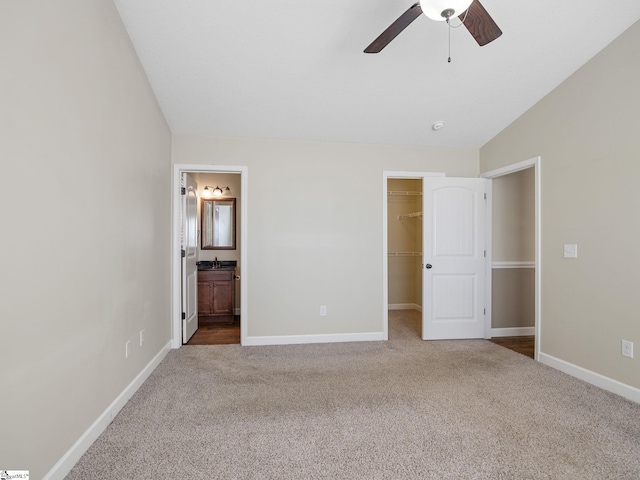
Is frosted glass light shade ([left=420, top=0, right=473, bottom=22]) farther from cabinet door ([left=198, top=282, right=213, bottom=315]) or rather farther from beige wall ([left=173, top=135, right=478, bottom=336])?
cabinet door ([left=198, top=282, right=213, bottom=315])

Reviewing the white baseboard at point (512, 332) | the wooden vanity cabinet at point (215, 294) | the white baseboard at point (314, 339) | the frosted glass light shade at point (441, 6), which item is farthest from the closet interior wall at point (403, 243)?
the frosted glass light shade at point (441, 6)

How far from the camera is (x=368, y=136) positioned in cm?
411

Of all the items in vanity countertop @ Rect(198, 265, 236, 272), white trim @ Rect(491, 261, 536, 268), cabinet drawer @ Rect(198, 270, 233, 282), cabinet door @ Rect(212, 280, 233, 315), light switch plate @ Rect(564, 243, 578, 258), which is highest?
light switch plate @ Rect(564, 243, 578, 258)

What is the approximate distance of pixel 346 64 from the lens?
9.95 ft

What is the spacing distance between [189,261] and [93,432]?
8.08 feet

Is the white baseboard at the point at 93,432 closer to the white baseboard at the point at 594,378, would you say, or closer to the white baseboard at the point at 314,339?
the white baseboard at the point at 314,339

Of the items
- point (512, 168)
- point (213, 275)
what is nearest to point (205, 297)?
point (213, 275)

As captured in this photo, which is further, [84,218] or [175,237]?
[175,237]

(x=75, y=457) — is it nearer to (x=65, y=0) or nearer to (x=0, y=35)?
(x=0, y=35)

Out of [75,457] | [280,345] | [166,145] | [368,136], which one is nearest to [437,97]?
[368,136]

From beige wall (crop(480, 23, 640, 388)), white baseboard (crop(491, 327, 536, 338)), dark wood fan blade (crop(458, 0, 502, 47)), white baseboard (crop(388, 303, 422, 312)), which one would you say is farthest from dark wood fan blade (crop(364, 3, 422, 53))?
white baseboard (crop(388, 303, 422, 312))

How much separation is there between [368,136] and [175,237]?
253 centimetres

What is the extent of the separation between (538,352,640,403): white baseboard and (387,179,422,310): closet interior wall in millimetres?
2810

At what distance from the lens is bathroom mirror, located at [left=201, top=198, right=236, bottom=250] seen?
5711mm
